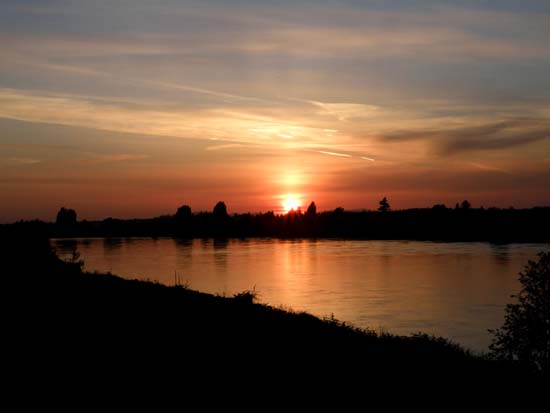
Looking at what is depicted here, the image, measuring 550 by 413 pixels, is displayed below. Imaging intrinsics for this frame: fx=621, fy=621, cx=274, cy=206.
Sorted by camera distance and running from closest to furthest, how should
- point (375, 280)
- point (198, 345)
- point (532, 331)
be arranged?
point (198, 345)
point (532, 331)
point (375, 280)

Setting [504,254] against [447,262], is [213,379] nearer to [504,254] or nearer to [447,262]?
[447,262]

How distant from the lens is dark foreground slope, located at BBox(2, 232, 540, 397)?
45.6 feet

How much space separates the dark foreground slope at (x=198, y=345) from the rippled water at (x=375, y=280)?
25.7m

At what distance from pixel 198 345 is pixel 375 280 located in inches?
2786

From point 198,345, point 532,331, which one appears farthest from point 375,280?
point 198,345

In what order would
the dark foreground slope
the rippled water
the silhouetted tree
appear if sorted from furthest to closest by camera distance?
the rippled water < the silhouetted tree < the dark foreground slope

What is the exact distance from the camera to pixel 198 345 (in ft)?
53.1

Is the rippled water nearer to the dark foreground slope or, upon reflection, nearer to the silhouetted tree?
the silhouetted tree

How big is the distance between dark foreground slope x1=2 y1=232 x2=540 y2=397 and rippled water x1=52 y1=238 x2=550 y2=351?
25.7 meters

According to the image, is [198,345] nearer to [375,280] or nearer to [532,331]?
[532,331]

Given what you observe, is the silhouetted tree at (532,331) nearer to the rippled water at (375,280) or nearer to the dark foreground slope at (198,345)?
the rippled water at (375,280)

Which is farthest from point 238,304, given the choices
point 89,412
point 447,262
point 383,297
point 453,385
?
point 447,262

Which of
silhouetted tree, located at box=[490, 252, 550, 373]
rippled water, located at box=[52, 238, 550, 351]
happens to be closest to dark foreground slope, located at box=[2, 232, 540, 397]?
silhouetted tree, located at box=[490, 252, 550, 373]

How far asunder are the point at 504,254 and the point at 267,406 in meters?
112
